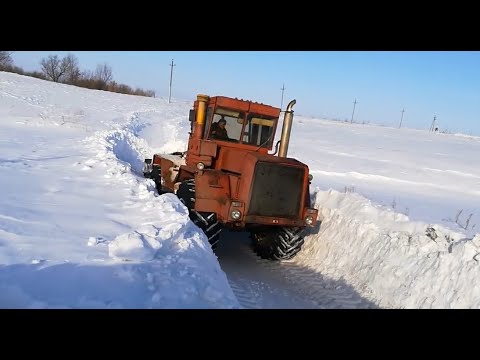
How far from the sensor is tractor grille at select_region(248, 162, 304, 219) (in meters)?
6.99

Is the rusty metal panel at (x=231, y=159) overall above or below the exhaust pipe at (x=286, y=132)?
below

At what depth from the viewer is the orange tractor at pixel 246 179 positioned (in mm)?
7027

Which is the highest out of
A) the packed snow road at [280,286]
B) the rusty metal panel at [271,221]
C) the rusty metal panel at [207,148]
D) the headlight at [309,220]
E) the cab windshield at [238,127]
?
the cab windshield at [238,127]

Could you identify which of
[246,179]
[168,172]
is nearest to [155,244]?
[246,179]

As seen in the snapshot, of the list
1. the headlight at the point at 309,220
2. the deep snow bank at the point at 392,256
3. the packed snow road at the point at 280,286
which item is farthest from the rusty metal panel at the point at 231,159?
the deep snow bank at the point at 392,256

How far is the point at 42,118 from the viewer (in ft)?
77.6

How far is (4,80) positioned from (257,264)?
38.8m

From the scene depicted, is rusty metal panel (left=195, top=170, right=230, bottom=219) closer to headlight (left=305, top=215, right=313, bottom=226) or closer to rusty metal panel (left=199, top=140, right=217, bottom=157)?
rusty metal panel (left=199, top=140, right=217, bottom=157)

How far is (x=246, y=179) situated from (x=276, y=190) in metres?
0.54

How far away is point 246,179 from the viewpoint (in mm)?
7102

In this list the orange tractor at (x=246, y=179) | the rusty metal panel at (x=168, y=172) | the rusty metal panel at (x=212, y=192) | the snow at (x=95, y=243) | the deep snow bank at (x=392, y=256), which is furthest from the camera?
the rusty metal panel at (x=168, y=172)

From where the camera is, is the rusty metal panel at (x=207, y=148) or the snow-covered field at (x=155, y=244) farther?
the rusty metal panel at (x=207, y=148)

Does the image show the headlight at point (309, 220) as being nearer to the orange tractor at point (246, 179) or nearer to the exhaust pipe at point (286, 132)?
the orange tractor at point (246, 179)

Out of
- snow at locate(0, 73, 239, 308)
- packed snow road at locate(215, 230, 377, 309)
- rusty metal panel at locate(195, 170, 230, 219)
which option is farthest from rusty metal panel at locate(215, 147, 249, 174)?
packed snow road at locate(215, 230, 377, 309)
